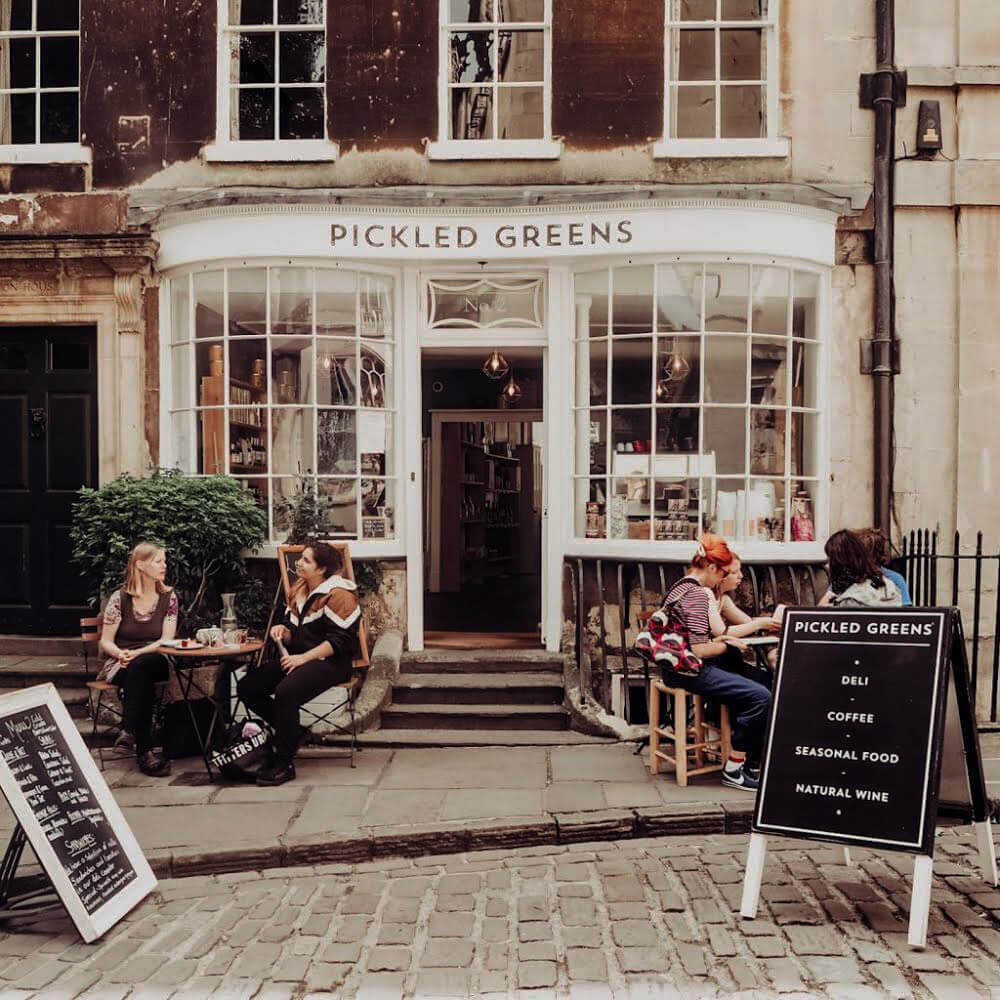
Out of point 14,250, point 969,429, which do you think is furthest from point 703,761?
point 14,250

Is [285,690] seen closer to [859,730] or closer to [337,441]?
[337,441]

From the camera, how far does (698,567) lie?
7.55 metres

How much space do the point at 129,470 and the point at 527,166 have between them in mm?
3985

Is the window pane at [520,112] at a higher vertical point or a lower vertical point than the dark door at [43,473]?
higher

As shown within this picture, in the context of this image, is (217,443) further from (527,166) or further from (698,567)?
(698,567)

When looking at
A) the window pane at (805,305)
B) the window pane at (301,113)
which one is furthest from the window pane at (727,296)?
Result: the window pane at (301,113)

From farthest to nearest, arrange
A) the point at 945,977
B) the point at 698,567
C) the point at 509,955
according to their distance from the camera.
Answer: the point at 698,567 → the point at 509,955 → the point at 945,977

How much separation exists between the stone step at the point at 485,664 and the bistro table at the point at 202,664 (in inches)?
58.4

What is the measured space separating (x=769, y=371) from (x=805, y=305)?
0.61 metres

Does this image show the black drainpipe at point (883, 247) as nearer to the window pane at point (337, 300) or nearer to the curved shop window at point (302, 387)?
the curved shop window at point (302, 387)

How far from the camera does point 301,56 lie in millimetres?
10008

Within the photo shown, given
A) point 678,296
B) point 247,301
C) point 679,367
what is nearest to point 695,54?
point 678,296

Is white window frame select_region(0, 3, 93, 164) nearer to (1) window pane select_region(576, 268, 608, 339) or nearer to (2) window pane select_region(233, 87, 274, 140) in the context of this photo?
(2) window pane select_region(233, 87, 274, 140)

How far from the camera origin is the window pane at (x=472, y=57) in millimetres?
9844
